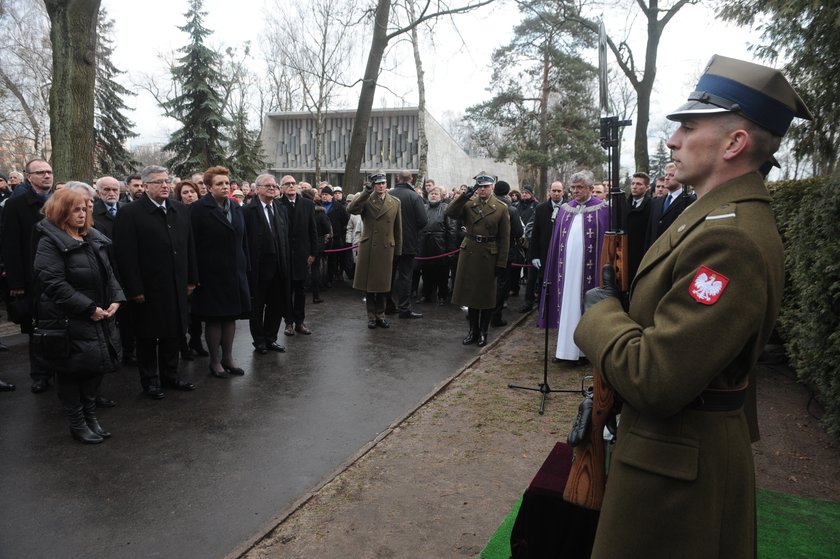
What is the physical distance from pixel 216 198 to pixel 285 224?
1338 millimetres

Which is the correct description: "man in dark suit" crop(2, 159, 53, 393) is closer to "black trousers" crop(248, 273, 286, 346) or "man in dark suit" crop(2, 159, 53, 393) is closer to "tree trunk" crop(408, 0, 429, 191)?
"black trousers" crop(248, 273, 286, 346)

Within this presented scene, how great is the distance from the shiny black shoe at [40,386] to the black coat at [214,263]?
1.58 m

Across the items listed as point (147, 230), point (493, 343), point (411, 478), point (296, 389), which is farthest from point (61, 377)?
point (493, 343)

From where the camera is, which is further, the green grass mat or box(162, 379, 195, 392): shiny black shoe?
box(162, 379, 195, 392): shiny black shoe

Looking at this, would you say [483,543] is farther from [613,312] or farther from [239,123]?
[239,123]

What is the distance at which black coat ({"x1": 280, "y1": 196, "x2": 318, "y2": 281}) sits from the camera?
8156mm

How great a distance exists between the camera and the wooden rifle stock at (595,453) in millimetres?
1935

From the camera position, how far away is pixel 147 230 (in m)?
5.59

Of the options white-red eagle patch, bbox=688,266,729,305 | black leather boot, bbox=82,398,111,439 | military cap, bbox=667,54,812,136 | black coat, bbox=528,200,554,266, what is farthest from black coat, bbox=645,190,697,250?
black leather boot, bbox=82,398,111,439

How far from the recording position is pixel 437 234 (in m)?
11.2

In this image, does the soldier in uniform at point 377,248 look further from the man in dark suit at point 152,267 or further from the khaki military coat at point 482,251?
the man in dark suit at point 152,267

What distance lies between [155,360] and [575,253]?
4.70 metres

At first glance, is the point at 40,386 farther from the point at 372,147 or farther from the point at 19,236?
the point at 372,147

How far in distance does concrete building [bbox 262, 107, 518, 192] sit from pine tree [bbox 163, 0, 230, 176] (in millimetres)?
12221
